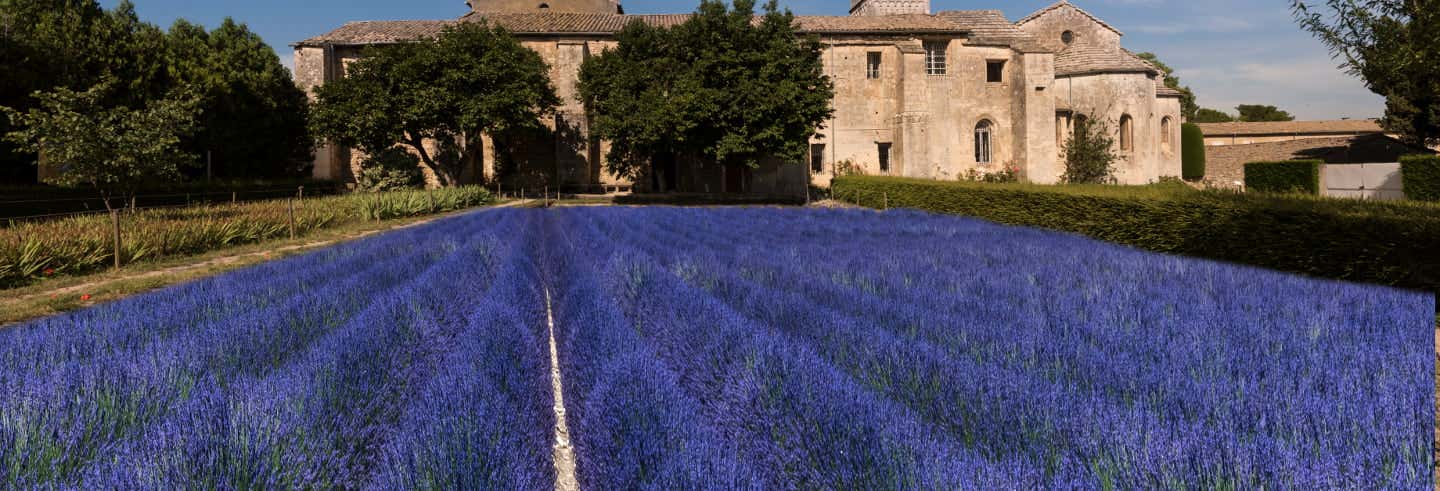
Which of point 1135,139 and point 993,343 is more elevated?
point 1135,139

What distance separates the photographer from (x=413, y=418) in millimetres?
3379

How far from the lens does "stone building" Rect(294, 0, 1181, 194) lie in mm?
33406

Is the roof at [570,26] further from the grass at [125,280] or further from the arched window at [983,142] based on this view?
the grass at [125,280]

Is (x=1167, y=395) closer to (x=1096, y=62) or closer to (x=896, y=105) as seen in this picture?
(x=896, y=105)

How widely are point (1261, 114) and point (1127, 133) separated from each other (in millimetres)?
56965

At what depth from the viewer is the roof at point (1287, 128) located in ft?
160

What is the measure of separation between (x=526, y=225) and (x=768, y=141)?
10859 millimetres

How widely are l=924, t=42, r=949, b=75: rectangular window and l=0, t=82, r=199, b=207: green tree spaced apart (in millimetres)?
30161

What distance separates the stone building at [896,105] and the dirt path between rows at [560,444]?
92.9 feet

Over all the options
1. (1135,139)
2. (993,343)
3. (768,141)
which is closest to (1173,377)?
(993,343)

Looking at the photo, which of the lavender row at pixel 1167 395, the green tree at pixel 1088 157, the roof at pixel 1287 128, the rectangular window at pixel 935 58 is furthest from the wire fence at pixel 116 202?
the roof at pixel 1287 128

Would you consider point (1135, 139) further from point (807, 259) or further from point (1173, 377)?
point (1173, 377)

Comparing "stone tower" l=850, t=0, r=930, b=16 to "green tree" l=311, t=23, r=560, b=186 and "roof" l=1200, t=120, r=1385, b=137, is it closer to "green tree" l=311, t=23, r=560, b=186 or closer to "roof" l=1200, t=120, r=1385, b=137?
"green tree" l=311, t=23, r=560, b=186

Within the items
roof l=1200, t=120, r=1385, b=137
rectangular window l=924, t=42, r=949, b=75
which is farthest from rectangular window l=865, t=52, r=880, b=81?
roof l=1200, t=120, r=1385, b=137
